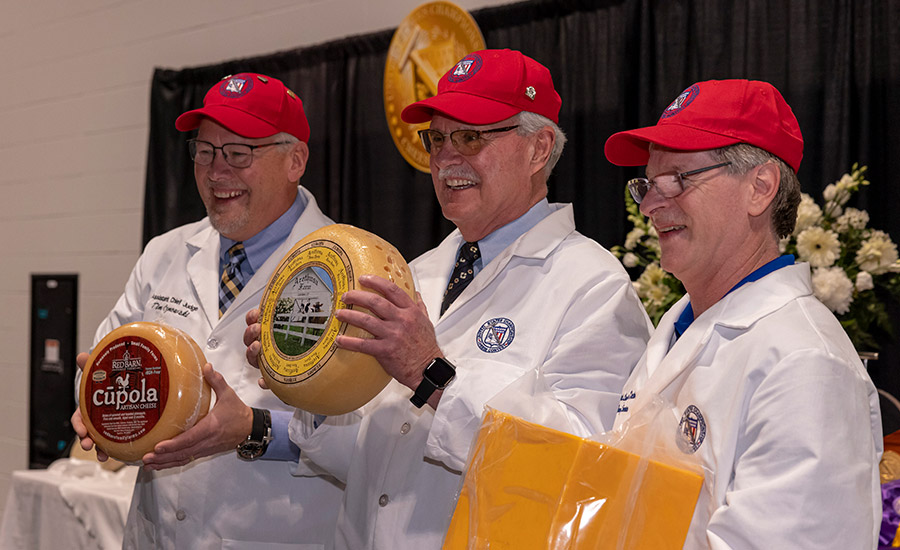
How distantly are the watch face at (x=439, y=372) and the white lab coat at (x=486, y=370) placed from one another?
0.02 metres

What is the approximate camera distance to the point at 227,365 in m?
1.94

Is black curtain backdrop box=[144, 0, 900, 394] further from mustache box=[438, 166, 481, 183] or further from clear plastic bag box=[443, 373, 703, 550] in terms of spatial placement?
clear plastic bag box=[443, 373, 703, 550]

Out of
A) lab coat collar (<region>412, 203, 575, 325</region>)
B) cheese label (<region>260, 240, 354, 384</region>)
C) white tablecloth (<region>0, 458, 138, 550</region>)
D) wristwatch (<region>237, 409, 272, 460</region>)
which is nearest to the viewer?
cheese label (<region>260, 240, 354, 384</region>)

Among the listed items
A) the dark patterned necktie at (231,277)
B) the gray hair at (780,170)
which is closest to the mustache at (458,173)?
the gray hair at (780,170)

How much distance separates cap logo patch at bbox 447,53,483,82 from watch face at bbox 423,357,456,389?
595mm

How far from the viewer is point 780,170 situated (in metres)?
1.26

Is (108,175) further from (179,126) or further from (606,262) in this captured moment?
(606,262)

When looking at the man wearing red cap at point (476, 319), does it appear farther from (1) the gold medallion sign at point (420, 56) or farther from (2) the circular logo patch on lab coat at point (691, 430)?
(1) the gold medallion sign at point (420, 56)

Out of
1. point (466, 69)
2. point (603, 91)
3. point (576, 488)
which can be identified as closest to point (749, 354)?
point (576, 488)

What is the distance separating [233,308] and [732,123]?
3.95ft

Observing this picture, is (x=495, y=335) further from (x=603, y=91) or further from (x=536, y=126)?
(x=603, y=91)

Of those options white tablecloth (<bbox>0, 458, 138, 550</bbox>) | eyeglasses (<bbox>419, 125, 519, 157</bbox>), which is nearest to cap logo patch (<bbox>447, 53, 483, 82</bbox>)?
eyeglasses (<bbox>419, 125, 519, 157</bbox>)

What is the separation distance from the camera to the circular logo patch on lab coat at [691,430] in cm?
115

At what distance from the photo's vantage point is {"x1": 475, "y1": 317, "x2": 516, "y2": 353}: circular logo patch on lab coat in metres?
1.55
